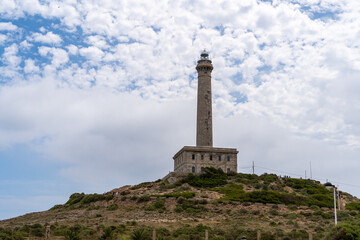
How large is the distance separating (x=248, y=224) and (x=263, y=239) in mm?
6706

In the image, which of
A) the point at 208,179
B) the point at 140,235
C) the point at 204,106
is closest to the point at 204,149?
the point at 208,179

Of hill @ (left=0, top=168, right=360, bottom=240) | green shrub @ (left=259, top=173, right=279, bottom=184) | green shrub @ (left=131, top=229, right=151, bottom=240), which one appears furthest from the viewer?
green shrub @ (left=259, top=173, right=279, bottom=184)

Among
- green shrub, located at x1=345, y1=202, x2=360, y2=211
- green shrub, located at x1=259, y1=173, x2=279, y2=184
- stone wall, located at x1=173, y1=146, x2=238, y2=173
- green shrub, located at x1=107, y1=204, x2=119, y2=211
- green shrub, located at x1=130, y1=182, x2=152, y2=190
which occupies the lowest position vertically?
green shrub, located at x1=107, y1=204, x2=119, y2=211

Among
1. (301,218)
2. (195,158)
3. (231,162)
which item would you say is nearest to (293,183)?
(231,162)

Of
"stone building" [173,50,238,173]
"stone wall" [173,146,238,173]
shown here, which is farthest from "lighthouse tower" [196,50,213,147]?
"stone wall" [173,146,238,173]

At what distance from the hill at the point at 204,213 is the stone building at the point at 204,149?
281cm

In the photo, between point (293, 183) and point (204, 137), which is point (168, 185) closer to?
point (204, 137)

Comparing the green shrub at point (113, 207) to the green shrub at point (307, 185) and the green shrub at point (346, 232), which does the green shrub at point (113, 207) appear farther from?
the green shrub at point (346, 232)

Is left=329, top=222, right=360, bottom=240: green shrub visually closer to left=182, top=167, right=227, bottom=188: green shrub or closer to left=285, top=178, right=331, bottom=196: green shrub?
left=182, top=167, right=227, bottom=188: green shrub

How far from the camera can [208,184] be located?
5756 centimetres

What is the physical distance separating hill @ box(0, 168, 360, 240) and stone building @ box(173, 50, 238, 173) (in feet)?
9.23

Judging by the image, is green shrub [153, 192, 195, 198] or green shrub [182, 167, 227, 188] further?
green shrub [182, 167, 227, 188]

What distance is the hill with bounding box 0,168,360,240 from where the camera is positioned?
110 ft

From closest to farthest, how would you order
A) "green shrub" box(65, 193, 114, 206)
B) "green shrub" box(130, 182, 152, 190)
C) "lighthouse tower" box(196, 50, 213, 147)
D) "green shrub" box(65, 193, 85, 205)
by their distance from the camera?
"green shrub" box(65, 193, 114, 206), "green shrub" box(65, 193, 85, 205), "green shrub" box(130, 182, 152, 190), "lighthouse tower" box(196, 50, 213, 147)
